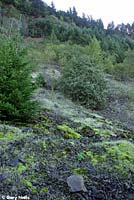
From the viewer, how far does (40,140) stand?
20.9ft

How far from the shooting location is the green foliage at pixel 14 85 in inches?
294

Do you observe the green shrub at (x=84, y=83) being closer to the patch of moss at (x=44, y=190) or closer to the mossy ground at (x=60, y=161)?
the mossy ground at (x=60, y=161)

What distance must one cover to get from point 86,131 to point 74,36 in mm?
27504

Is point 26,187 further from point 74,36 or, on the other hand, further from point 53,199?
point 74,36

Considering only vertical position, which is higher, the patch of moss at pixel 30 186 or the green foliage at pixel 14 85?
the green foliage at pixel 14 85

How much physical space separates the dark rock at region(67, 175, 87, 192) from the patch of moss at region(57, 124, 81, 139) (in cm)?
197

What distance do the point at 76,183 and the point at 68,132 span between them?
95.5 inches

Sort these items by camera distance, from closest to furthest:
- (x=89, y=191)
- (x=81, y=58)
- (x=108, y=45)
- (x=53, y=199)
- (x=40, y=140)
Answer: (x=53, y=199), (x=89, y=191), (x=40, y=140), (x=81, y=58), (x=108, y=45)

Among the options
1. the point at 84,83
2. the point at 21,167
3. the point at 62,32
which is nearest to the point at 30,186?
the point at 21,167

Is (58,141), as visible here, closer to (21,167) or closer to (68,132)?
(68,132)

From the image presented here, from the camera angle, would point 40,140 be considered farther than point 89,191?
Yes

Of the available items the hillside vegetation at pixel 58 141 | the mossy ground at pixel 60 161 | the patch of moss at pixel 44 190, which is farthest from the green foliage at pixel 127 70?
the patch of moss at pixel 44 190

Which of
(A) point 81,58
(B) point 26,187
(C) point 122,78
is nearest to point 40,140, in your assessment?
(B) point 26,187

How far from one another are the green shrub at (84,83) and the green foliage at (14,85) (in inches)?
197
